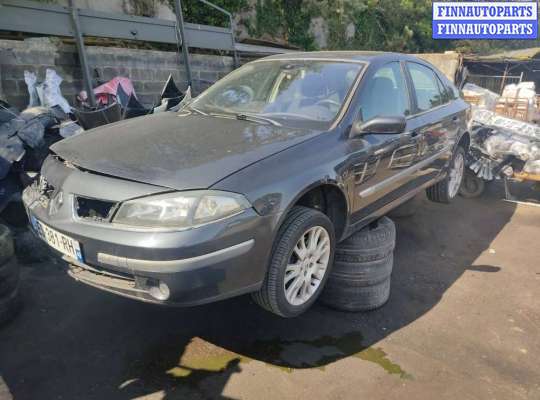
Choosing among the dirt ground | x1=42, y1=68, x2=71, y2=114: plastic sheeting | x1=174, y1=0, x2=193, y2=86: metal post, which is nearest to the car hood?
the dirt ground

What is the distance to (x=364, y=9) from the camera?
1703 cm

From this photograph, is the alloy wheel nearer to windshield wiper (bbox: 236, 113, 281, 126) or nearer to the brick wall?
windshield wiper (bbox: 236, 113, 281, 126)

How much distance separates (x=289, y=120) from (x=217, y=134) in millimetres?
535

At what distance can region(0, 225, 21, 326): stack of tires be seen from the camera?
2854 millimetres

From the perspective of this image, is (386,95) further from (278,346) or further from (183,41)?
(183,41)

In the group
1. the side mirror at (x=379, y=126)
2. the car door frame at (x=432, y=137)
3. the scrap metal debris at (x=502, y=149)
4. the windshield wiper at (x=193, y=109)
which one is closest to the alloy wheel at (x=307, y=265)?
the side mirror at (x=379, y=126)

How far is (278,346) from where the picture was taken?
2.76 metres

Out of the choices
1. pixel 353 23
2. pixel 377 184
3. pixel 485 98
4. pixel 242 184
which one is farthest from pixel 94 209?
pixel 353 23

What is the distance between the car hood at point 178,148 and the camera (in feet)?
7.25

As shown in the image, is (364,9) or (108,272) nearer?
(108,272)

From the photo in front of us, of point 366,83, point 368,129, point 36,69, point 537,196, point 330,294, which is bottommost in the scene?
point 537,196

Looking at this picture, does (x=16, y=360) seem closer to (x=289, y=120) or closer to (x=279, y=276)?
(x=279, y=276)

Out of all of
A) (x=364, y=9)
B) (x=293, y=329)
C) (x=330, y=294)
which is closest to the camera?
(x=293, y=329)

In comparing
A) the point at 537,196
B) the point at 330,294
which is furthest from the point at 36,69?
the point at 537,196
